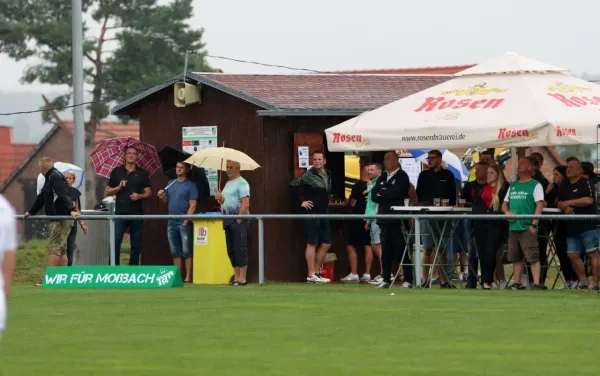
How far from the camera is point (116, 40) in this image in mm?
57500

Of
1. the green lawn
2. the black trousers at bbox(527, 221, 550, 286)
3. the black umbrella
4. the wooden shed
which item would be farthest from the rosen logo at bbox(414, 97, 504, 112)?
the black umbrella

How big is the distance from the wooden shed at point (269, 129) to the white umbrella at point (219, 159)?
1.22 meters

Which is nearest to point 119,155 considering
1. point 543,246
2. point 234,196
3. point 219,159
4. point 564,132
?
point 219,159

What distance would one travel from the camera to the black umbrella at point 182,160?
23.9 meters

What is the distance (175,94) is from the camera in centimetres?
2495

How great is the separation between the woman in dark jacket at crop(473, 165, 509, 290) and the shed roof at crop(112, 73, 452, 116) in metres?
3.74

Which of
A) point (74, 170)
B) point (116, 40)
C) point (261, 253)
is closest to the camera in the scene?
point (261, 253)

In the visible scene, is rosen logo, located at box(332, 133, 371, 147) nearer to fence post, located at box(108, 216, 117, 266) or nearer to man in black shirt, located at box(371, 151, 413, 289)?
man in black shirt, located at box(371, 151, 413, 289)

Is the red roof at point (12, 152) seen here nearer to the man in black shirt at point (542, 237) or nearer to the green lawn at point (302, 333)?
the man in black shirt at point (542, 237)

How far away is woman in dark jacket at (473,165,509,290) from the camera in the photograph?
67.0 feet

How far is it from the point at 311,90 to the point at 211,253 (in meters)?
3.68

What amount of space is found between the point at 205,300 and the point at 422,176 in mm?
4519

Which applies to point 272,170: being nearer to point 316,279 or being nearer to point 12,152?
point 316,279

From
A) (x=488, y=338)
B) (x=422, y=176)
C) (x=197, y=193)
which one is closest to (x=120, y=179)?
(x=197, y=193)
